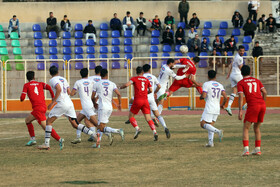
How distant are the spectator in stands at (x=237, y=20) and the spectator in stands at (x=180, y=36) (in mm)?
3451

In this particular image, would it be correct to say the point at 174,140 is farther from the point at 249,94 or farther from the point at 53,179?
the point at 53,179

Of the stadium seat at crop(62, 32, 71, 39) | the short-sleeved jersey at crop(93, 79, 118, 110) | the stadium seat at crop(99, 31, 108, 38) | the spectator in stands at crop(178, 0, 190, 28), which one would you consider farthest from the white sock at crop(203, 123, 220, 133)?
the stadium seat at crop(62, 32, 71, 39)

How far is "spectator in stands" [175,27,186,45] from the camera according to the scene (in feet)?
117

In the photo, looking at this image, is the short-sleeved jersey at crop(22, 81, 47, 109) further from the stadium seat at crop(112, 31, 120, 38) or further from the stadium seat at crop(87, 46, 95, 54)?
the stadium seat at crop(112, 31, 120, 38)

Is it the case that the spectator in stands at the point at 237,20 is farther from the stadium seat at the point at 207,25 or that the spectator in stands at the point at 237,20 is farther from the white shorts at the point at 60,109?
the white shorts at the point at 60,109

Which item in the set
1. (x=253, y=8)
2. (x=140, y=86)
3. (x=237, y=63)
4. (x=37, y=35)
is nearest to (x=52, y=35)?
(x=37, y=35)

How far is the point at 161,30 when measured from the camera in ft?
124

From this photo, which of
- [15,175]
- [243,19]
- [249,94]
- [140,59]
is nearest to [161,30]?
[243,19]

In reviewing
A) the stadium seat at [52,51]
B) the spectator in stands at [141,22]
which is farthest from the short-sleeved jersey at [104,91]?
the spectator in stands at [141,22]

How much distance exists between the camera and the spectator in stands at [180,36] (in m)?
35.7

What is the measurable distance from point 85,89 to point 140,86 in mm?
1437

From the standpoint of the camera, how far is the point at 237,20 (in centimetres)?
3731

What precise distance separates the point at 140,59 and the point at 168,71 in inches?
397

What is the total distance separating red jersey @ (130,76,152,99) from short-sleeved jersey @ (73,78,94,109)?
3.72ft
